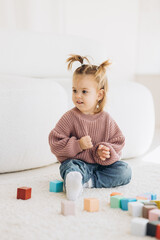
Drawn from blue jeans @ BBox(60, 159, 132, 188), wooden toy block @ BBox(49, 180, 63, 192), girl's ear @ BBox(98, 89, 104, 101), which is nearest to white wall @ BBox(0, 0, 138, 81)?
girl's ear @ BBox(98, 89, 104, 101)

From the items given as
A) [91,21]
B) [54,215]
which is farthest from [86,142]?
[91,21]

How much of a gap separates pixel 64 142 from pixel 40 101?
0.35 metres

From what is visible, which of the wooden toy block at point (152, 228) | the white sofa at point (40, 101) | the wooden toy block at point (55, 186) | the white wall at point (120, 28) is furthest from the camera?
the white wall at point (120, 28)

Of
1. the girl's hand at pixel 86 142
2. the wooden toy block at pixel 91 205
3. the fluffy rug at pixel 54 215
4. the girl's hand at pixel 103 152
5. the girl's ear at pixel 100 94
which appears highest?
the girl's ear at pixel 100 94

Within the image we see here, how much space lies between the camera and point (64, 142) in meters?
1.36

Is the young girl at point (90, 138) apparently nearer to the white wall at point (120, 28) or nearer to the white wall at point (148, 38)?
the white wall at point (120, 28)

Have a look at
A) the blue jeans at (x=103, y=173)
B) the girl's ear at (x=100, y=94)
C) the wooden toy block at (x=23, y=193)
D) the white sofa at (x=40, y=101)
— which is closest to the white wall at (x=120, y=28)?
the white sofa at (x=40, y=101)

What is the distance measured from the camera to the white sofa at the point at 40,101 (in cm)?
154

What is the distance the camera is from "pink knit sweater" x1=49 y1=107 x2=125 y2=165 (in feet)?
4.48

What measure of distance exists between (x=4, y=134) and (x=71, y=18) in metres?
2.02

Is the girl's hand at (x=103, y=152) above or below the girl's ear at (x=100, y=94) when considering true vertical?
below

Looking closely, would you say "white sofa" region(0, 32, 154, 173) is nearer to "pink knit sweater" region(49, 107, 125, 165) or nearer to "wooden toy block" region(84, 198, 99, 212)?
"pink knit sweater" region(49, 107, 125, 165)

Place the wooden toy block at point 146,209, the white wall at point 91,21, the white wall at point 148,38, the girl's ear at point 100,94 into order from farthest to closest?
the white wall at point 148,38
the white wall at point 91,21
the girl's ear at point 100,94
the wooden toy block at point 146,209

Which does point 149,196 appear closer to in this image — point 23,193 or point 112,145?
point 112,145
